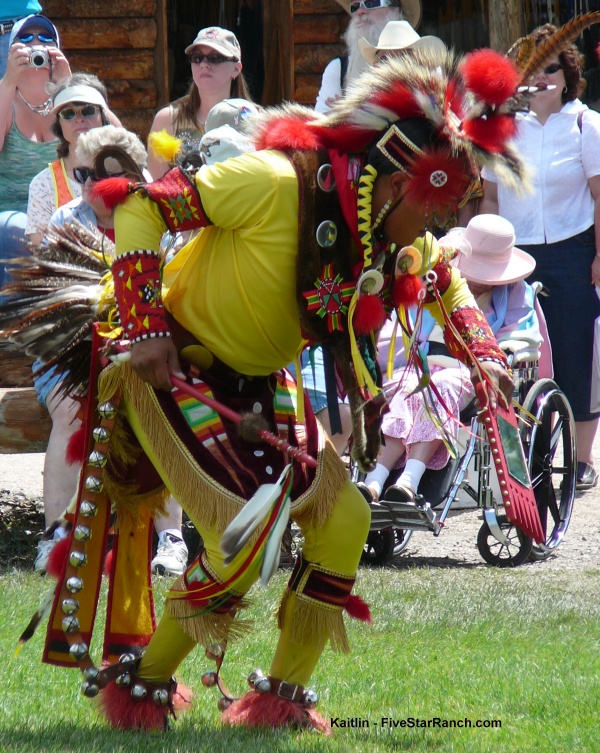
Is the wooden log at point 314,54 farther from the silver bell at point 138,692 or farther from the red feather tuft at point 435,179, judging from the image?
the silver bell at point 138,692

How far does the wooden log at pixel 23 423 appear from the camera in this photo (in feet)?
18.9

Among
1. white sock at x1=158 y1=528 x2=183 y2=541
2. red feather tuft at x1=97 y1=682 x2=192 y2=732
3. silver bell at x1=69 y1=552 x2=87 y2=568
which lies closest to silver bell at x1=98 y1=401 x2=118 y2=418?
silver bell at x1=69 y1=552 x2=87 y2=568

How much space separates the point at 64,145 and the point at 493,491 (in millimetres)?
2725

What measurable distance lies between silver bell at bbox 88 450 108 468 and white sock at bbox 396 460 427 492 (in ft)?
8.72

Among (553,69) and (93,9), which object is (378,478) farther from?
(93,9)

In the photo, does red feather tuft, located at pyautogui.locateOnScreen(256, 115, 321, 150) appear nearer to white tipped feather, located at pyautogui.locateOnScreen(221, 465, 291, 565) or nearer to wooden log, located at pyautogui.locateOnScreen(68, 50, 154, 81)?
white tipped feather, located at pyautogui.locateOnScreen(221, 465, 291, 565)

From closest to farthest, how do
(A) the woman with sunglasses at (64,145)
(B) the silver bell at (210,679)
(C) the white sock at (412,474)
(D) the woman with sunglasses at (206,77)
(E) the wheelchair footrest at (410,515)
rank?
(B) the silver bell at (210,679) → (E) the wheelchair footrest at (410,515) → (A) the woman with sunglasses at (64,145) → (C) the white sock at (412,474) → (D) the woman with sunglasses at (206,77)

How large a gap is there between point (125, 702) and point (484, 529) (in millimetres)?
2921

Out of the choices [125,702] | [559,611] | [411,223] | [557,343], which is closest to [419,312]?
[411,223]

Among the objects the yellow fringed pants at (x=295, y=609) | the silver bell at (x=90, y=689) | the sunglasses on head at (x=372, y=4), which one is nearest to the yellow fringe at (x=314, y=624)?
the yellow fringed pants at (x=295, y=609)

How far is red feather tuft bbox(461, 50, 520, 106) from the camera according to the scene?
3.15 metres

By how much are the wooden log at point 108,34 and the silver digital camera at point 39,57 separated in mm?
3333

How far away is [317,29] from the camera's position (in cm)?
960

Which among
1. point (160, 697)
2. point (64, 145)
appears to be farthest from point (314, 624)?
point (64, 145)
